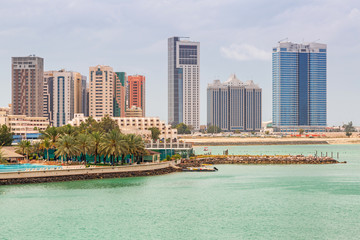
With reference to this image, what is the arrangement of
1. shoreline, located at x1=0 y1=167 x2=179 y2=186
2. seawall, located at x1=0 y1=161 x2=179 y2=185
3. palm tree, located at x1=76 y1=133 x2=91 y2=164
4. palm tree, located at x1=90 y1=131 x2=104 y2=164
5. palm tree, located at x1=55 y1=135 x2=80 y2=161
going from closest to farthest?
shoreline, located at x1=0 y1=167 x2=179 y2=186
seawall, located at x1=0 y1=161 x2=179 y2=185
palm tree, located at x1=55 y1=135 x2=80 y2=161
palm tree, located at x1=76 y1=133 x2=91 y2=164
palm tree, located at x1=90 y1=131 x2=104 y2=164

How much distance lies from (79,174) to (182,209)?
30.3m

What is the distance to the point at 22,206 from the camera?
68938 mm

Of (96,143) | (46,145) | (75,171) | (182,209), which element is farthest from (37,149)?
(182,209)

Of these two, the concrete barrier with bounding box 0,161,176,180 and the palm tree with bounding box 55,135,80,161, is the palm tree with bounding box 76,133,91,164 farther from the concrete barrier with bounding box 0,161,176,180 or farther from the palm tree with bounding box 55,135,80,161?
the concrete barrier with bounding box 0,161,176,180

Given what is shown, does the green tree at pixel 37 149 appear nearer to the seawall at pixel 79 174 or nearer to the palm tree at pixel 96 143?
the palm tree at pixel 96 143

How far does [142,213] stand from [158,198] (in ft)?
36.3

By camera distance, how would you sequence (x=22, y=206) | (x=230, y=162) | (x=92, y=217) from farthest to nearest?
(x=230, y=162)
(x=22, y=206)
(x=92, y=217)

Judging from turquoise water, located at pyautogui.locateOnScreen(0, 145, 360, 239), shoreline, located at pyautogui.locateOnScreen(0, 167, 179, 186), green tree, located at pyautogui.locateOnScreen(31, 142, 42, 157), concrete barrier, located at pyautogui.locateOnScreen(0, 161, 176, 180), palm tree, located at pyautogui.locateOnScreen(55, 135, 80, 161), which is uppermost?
palm tree, located at pyautogui.locateOnScreen(55, 135, 80, 161)

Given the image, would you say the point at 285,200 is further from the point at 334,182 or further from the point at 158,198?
the point at 334,182

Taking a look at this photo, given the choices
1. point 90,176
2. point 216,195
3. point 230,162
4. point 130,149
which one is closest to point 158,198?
point 216,195

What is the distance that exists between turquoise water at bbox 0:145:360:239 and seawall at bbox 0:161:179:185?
2.03 m

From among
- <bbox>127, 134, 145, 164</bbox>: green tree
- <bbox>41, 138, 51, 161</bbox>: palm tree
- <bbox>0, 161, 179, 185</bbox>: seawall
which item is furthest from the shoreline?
<bbox>41, 138, 51, 161</bbox>: palm tree

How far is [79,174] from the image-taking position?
308ft

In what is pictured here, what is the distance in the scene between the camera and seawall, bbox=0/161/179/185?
86750 mm
